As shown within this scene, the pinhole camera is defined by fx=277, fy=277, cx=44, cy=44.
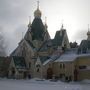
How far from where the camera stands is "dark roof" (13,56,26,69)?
55416 mm

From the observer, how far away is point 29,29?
60.6 meters

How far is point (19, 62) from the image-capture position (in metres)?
56.8

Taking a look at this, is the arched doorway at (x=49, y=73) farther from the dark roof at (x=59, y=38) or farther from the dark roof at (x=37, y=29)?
the dark roof at (x=37, y=29)

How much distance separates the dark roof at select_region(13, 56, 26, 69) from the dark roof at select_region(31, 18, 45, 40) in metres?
5.45

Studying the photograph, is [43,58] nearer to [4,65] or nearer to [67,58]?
[67,58]

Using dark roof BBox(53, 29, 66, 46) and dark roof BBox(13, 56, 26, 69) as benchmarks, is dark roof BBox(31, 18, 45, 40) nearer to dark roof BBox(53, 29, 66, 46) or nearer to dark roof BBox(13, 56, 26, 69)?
dark roof BBox(53, 29, 66, 46)

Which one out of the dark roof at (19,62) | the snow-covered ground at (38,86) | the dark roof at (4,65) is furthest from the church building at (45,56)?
the snow-covered ground at (38,86)

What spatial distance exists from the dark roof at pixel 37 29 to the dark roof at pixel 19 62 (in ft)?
17.9

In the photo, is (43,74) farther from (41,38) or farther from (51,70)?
(41,38)

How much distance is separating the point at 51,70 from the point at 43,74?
5.67 ft

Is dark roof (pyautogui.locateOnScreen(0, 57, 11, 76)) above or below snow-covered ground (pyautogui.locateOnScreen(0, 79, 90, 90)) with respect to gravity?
above

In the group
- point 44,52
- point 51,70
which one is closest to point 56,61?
point 51,70

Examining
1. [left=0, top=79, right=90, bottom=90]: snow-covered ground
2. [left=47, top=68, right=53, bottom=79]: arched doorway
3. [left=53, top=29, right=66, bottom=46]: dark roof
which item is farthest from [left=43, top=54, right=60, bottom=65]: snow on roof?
[left=0, top=79, right=90, bottom=90]: snow-covered ground

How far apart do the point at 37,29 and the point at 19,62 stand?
8.57 m
